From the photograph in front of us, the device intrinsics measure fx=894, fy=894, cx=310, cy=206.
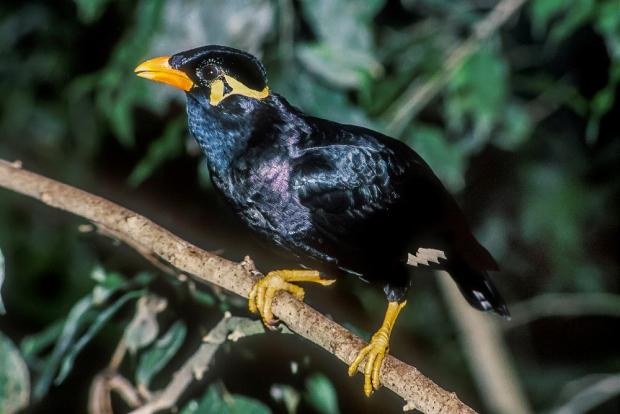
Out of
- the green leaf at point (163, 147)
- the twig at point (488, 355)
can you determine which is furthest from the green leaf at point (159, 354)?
the twig at point (488, 355)

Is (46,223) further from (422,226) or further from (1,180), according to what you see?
(422,226)

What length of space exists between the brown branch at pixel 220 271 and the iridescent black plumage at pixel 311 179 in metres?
0.24

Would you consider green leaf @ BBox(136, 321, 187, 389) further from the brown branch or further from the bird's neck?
the bird's neck

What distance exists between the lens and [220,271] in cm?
269

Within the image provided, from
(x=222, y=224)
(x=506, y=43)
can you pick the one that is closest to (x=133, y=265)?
(x=222, y=224)

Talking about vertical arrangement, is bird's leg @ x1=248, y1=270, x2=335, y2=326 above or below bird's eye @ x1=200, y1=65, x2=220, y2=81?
below

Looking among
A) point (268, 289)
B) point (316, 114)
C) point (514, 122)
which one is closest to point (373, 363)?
point (268, 289)

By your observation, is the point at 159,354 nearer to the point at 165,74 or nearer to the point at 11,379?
the point at 11,379

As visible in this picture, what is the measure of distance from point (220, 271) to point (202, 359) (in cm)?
27

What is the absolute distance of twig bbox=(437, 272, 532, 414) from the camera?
5352 mm

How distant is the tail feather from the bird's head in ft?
3.49

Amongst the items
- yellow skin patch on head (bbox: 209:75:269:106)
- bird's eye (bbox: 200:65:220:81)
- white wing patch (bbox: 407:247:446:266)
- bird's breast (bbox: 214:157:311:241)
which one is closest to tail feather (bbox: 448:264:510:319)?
white wing patch (bbox: 407:247:446:266)

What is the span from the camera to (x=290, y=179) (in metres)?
2.88

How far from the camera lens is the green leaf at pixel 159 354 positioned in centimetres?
286
